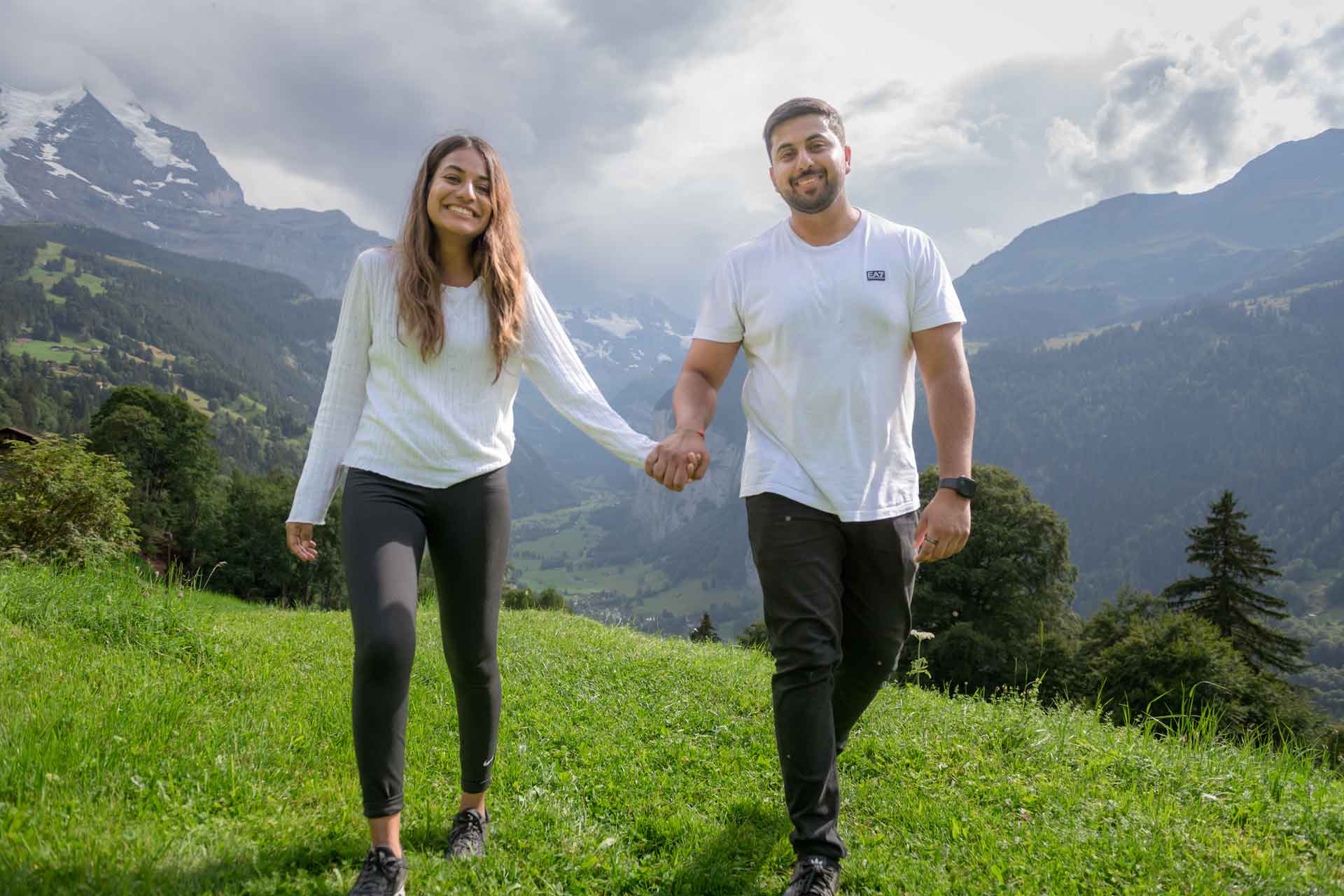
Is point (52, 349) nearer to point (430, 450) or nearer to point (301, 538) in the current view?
point (301, 538)

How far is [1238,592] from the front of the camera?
3177 centimetres

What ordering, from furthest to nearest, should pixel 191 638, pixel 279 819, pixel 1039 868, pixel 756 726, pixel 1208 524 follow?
pixel 1208 524 < pixel 191 638 < pixel 756 726 < pixel 279 819 < pixel 1039 868

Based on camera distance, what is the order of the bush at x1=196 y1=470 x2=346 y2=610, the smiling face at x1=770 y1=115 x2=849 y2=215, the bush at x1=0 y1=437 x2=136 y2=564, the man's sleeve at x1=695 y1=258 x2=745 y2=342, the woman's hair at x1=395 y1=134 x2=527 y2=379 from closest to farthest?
the woman's hair at x1=395 y1=134 x2=527 y2=379
the smiling face at x1=770 y1=115 x2=849 y2=215
the man's sleeve at x1=695 y1=258 x2=745 y2=342
the bush at x1=0 y1=437 x2=136 y2=564
the bush at x1=196 y1=470 x2=346 y2=610

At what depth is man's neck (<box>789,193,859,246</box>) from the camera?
3.77 m

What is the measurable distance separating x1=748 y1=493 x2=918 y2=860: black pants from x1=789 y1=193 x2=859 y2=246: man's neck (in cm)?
131

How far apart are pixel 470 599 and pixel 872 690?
2077mm

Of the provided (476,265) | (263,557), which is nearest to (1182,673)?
(476,265)

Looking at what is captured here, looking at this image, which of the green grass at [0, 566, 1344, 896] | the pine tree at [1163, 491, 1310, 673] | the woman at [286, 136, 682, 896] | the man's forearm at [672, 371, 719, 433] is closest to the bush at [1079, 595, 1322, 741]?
the pine tree at [1163, 491, 1310, 673]

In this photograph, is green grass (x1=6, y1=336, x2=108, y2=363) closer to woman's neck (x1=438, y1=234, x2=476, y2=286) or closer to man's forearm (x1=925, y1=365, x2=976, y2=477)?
woman's neck (x1=438, y1=234, x2=476, y2=286)

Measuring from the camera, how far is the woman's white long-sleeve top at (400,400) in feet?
10.6

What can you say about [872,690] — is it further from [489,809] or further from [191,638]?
[191,638]

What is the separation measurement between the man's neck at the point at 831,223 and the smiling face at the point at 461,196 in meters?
1.53

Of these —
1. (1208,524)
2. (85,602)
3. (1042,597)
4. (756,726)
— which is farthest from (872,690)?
(1208,524)

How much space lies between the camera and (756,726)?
536 centimetres
